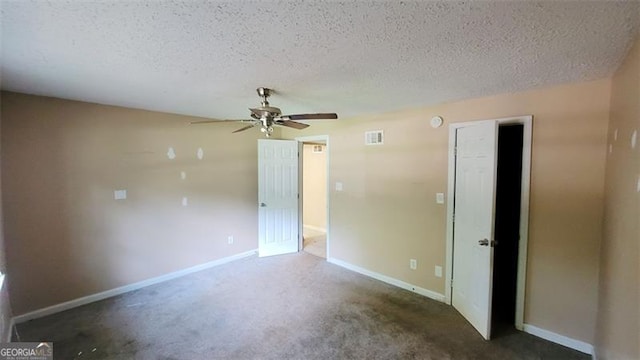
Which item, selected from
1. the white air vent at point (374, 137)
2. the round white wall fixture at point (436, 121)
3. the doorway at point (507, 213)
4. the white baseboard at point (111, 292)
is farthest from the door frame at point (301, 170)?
the doorway at point (507, 213)

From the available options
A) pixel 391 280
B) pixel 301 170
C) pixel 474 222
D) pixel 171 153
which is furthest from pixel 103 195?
pixel 474 222

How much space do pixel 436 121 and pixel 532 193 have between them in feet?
3.79

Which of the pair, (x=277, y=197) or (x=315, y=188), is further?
(x=315, y=188)

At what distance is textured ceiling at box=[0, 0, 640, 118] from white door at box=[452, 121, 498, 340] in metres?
0.49

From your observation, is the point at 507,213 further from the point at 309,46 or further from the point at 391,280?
the point at 309,46

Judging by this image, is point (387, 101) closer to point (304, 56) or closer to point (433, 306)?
point (304, 56)

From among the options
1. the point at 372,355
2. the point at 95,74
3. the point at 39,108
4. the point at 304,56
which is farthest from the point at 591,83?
the point at 39,108

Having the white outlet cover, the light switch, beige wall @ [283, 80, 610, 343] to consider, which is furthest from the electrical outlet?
the light switch

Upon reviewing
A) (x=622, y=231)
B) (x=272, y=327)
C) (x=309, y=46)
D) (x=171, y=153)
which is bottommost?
(x=272, y=327)

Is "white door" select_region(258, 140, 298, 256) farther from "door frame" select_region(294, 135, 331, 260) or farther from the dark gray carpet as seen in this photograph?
the dark gray carpet

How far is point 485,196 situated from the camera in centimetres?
246

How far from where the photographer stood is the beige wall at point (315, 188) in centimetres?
623

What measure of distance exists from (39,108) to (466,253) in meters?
4.50

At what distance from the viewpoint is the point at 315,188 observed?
6.39 m
